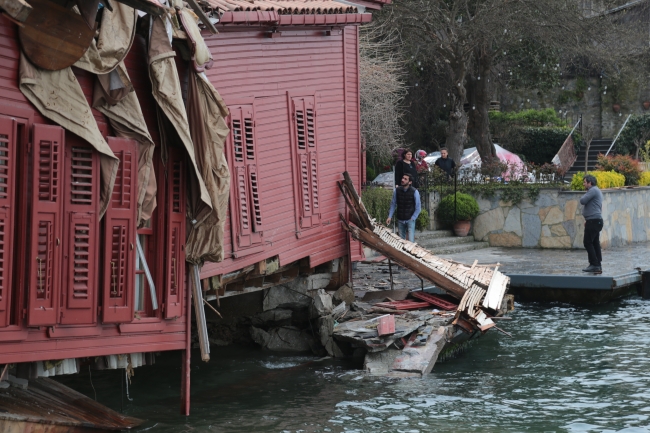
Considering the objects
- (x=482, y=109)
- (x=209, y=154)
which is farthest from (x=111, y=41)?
(x=482, y=109)

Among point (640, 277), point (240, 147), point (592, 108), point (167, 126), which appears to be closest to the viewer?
point (167, 126)

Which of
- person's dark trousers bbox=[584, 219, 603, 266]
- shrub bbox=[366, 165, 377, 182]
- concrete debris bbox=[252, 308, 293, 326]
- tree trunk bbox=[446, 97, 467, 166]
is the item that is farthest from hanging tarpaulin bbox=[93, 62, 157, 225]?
shrub bbox=[366, 165, 377, 182]

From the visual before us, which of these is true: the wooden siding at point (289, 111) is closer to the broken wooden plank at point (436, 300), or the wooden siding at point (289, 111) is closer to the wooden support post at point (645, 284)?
the broken wooden plank at point (436, 300)

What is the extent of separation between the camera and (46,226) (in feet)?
28.0

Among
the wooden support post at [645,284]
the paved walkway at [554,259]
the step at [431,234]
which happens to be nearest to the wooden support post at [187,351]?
the paved walkway at [554,259]

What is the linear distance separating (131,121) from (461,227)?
606 inches

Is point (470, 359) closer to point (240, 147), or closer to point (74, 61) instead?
point (240, 147)

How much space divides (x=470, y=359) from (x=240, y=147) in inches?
195

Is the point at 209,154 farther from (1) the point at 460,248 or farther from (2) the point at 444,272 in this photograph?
(1) the point at 460,248

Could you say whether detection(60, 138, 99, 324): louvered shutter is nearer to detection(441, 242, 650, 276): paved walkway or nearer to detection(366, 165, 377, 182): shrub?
detection(441, 242, 650, 276): paved walkway

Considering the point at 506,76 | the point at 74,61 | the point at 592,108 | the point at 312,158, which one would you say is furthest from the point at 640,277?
the point at 592,108

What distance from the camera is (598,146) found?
35.9m

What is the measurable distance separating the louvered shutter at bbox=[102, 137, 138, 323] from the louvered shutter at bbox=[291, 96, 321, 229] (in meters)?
4.70

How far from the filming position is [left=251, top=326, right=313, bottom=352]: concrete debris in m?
15.0
